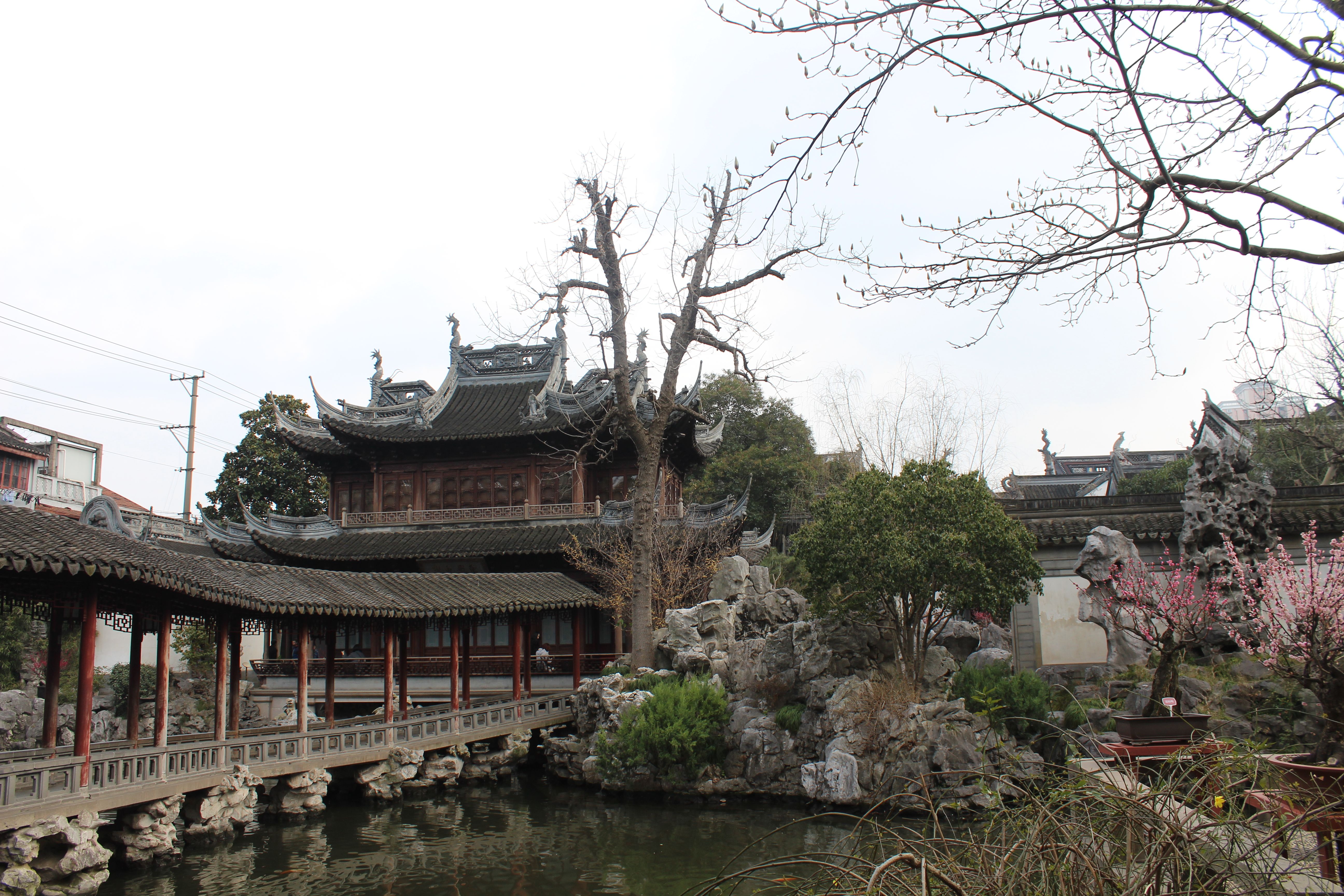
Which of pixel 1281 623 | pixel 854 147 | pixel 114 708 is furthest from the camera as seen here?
pixel 114 708

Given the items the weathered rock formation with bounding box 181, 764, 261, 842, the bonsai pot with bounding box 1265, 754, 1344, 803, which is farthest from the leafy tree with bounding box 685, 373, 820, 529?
the bonsai pot with bounding box 1265, 754, 1344, 803

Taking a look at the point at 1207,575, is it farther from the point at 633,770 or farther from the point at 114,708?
the point at 114,708

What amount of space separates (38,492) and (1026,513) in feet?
92.0

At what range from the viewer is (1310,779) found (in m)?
4.05

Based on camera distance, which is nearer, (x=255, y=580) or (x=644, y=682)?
(x=255, y=580)

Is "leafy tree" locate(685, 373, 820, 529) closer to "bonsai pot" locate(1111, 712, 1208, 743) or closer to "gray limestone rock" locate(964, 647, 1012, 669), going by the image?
"gray limestone rock" locate(964, 647, 1012, 669)

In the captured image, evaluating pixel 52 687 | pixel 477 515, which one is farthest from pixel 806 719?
pixel 477 515

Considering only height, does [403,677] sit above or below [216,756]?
above

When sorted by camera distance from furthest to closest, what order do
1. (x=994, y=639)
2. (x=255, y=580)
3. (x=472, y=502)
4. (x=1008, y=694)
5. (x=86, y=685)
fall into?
1. (x=472, y=502)
2. (x=994, y=639)
3. (x=1008, y=694)
4. (x=255, y=580)
5. (x=86, y=685)

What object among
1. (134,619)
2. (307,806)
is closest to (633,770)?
(307,806)

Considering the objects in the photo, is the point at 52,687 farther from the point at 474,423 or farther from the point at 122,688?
the point at 474,423

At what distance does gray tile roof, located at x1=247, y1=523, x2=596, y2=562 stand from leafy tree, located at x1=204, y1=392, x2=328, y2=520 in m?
8.44

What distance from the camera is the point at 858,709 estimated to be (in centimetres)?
1196

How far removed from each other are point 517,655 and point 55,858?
8775mm
